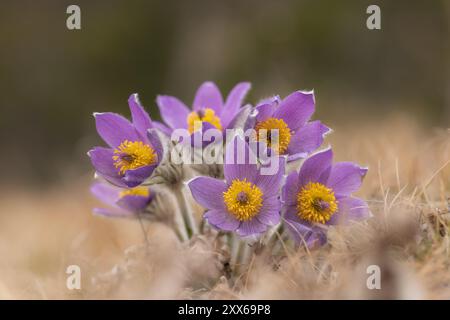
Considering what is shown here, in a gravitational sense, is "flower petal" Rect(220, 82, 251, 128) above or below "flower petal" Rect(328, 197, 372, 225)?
above

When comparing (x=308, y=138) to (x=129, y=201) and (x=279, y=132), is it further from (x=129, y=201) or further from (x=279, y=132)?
(x=129, y=201)

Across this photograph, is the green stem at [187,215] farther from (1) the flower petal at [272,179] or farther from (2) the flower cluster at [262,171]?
(1) the flower petal at [272,179]

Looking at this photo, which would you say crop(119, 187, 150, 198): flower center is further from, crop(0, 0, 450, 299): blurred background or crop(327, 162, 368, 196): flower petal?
crop(327, 162, 368, 196): flower petal

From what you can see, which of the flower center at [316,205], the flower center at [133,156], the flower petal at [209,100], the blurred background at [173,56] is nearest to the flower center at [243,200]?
the flower center at [316,205]

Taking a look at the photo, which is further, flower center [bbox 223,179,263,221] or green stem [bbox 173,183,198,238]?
green stem [bbox 173,183,198,238]

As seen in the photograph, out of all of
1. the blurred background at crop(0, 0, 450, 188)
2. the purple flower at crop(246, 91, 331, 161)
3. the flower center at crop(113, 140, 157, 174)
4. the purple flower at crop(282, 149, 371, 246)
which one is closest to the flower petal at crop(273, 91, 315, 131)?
the purple flower at crop(246, 91, 331, 161)

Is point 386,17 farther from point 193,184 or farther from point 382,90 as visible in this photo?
point 193,184
